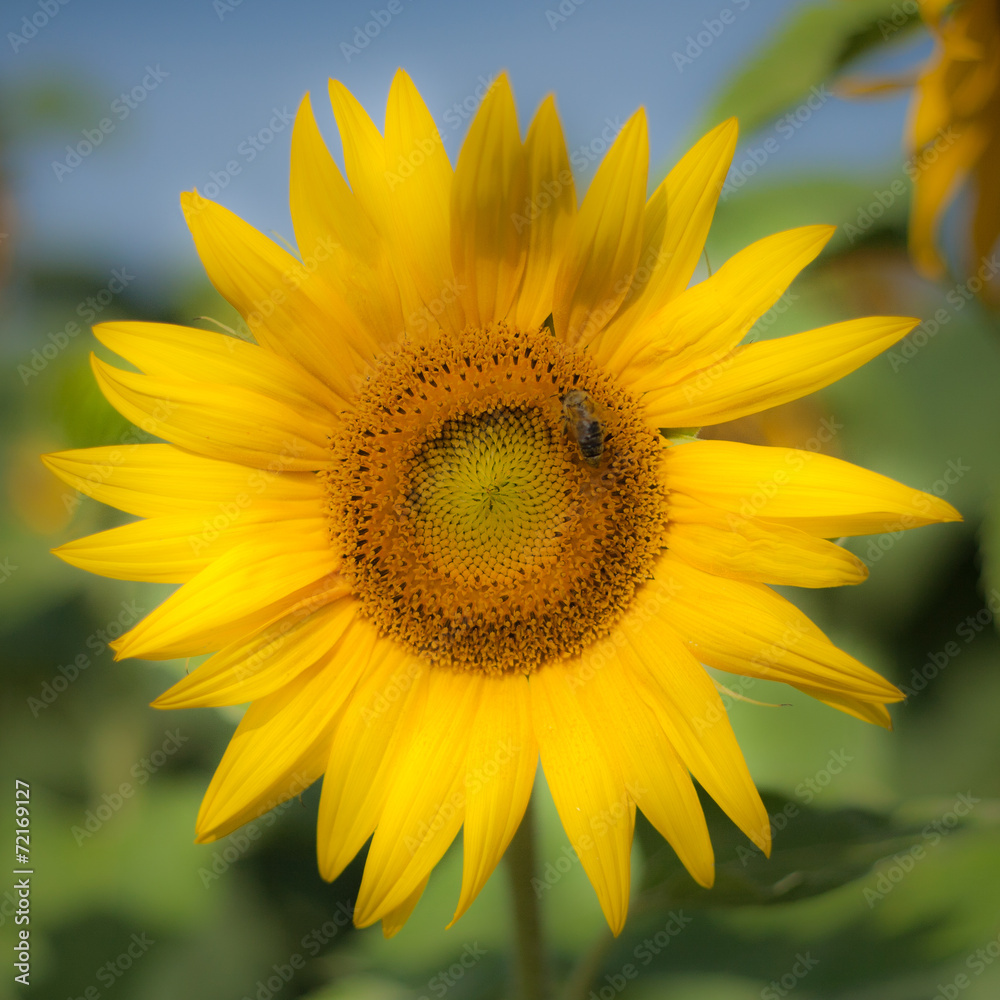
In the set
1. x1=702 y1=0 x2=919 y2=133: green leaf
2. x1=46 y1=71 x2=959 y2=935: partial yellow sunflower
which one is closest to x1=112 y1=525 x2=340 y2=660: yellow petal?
x1=46 y1=71 x2=959 y2=935: partial yellow sunflower

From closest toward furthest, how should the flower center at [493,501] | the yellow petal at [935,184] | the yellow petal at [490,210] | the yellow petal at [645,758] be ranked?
the yellow petal at [490,210] < the yellow petal at [645,758] < the flower center at [493,501] < the yellow petal at [935,184]

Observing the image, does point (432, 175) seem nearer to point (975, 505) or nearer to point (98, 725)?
point (975, 505)

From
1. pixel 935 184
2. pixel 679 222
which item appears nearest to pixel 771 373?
pixel 679 222

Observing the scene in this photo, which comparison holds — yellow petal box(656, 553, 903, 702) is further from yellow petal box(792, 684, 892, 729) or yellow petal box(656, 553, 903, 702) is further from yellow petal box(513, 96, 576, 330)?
yellow petal box(513, 96, 576, 330)

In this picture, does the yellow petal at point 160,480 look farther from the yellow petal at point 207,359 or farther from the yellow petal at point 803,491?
the yellow petal at point 803,491

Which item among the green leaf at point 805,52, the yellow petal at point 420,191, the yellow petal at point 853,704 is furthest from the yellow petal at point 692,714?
the green leaf at point 805,52

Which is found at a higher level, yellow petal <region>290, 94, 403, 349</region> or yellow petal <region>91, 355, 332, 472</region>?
yellow petal <region>290, 94, 403, 349</region>

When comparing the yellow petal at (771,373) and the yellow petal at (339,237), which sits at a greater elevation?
the yellow petal at (339,237)

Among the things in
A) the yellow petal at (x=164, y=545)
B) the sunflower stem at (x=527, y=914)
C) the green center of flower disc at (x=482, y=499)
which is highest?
the yellow petal at (x=164, y=545)
